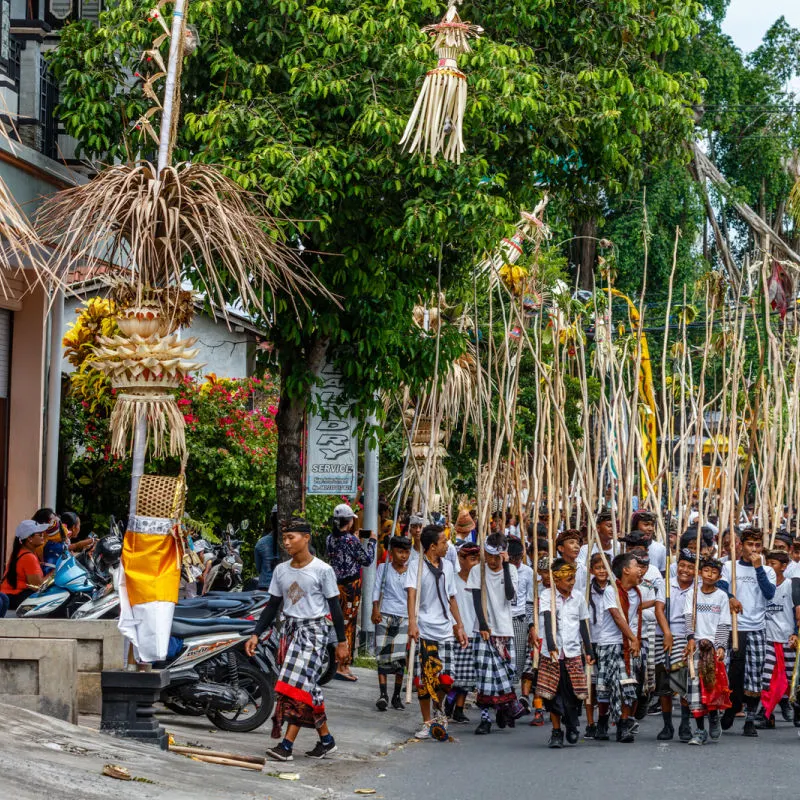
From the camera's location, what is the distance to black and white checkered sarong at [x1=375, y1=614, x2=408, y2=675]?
36.0 feet

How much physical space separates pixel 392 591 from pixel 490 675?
51.3 inches

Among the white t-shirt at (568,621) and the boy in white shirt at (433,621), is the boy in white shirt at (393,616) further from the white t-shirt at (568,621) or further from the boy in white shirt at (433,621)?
the white t-shirt at (568,621)

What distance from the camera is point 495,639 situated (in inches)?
416

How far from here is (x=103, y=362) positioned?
8039 millimetres

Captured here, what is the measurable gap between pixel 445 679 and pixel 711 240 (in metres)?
24.8

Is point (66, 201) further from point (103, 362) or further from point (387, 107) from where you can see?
point (387, 107)

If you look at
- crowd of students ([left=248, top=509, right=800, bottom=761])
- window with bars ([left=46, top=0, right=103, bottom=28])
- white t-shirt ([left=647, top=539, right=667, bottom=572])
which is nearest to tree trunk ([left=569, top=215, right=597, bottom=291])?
white t-shirt ([left=647, top=539, right=667, bottom=572])

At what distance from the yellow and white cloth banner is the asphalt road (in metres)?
1.41

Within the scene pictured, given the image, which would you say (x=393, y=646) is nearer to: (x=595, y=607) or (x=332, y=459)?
(x=595, y=607)

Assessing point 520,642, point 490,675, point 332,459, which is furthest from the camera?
point 332,459

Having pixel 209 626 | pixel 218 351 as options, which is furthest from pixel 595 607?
pixel 218 351

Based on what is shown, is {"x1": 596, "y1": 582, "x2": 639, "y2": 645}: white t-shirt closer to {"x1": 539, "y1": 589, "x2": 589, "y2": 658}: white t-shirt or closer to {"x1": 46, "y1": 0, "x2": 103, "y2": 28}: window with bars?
{"x1": 539, "y1": 589, "x2": 589, "y2": 658}: white t-shirt

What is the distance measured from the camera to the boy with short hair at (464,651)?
33.9ft

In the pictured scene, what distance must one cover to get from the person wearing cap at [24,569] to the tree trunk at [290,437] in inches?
97.6
